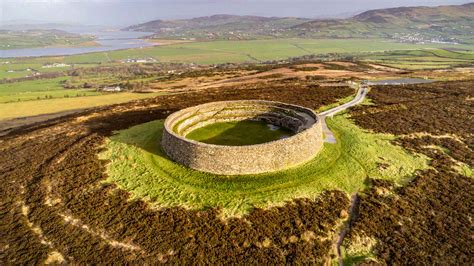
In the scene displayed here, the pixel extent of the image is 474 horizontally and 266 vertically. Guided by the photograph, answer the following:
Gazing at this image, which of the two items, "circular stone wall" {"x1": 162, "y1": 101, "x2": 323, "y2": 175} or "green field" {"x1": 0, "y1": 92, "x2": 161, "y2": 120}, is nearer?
"circular stone wall" {"x1": 162, "y1": 101, "x2": 323, "y2": 175}

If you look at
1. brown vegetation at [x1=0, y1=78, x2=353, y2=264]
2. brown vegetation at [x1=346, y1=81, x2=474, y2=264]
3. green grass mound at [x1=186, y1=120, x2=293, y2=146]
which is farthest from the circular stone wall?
brown vegetation at [x1=346, y1=81, x2=474, y2=264]

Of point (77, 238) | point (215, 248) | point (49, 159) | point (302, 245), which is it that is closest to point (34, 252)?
point (77, 238)

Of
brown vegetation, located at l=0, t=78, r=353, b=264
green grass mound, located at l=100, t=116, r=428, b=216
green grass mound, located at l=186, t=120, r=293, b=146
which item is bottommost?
brown vegetation, located at l=0, t=78, r=353, b=264

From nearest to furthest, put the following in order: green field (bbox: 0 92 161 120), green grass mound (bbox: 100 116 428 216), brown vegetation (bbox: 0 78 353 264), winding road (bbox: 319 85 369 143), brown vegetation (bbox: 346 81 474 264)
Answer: brown vegetation (bbox: 0 78 353 264), brown vegetation (bbox: 346 81 474 264), green grass mound (bbox: 100 116 428 216), winding road (bbox: 319 85 369 143), green field (bbox: 0 92 161 120)

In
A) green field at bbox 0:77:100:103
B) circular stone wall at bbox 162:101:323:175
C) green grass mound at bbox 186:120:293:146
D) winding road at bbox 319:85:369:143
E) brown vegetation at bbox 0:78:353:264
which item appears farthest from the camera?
green field at bbox 0:77:100:103

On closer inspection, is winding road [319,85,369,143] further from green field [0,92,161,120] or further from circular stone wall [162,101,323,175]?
green field [0,92,161,120]

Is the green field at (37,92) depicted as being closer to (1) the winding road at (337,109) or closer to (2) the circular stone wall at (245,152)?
(2) the circular stone wall at (245,152)
